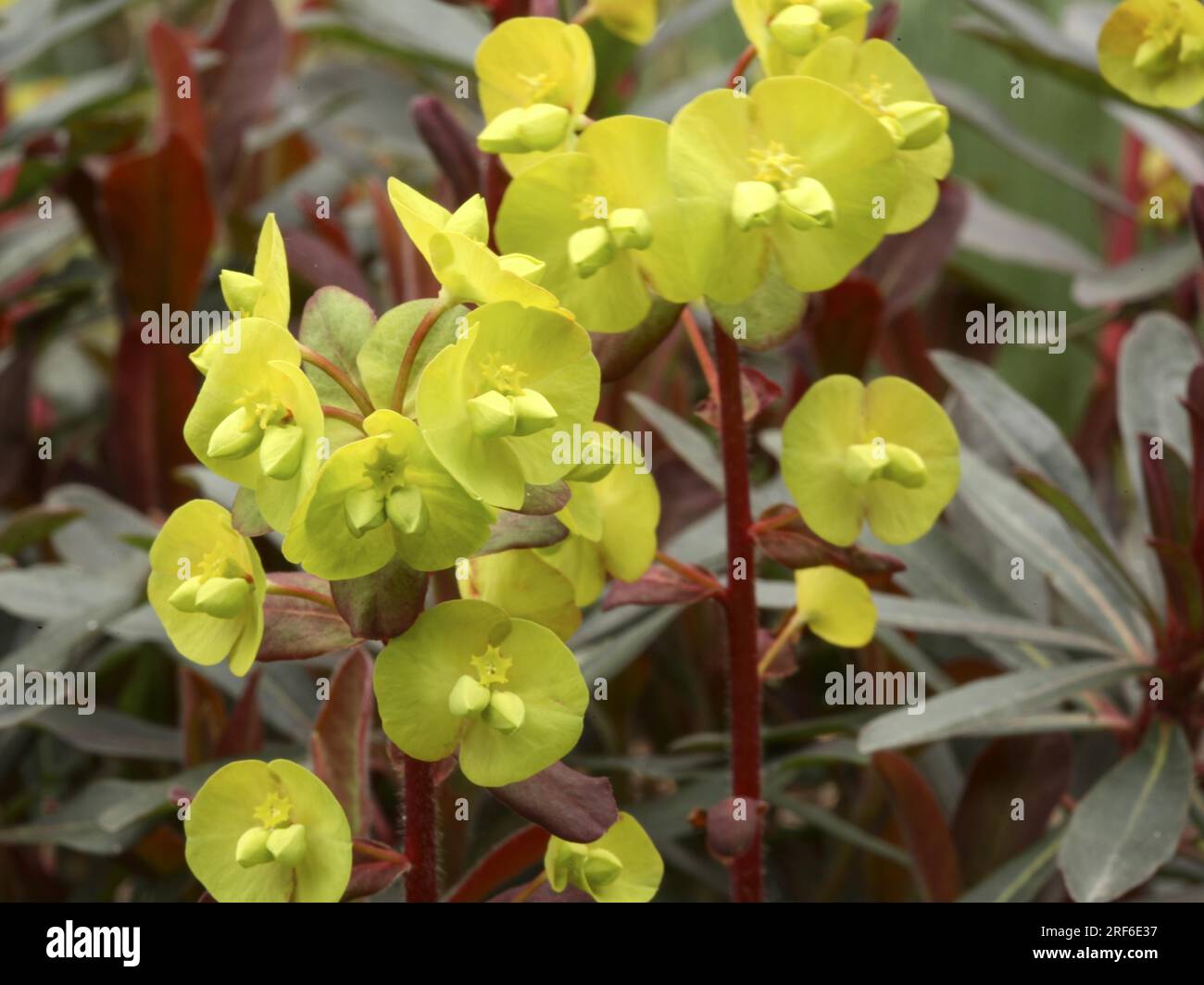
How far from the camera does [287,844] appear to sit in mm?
557

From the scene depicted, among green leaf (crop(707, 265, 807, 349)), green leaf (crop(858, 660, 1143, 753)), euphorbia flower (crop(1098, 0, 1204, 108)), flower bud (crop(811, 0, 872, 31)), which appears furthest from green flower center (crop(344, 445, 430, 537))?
euphorbia flower (crop(1098, 0, 1204, 108))

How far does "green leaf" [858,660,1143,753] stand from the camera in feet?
2.75

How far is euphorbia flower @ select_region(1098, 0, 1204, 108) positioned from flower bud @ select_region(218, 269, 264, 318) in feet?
1.73

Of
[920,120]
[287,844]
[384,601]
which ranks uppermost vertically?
[920,120]

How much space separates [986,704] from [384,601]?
494 mm

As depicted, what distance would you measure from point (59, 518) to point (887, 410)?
717mm

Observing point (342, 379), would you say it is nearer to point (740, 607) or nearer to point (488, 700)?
point (488, 700)

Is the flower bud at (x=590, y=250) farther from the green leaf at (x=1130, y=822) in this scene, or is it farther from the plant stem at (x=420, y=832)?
the green leaf at (x=1130, y=822)

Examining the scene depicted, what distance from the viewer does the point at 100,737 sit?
1.03 metres

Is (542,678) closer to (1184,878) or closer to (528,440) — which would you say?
(528,440)

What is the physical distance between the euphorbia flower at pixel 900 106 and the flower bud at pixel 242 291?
0.28 metres

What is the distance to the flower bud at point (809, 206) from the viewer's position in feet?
1.90

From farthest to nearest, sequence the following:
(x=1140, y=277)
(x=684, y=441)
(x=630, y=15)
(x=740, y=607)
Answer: (x=1140, y=277) < (x=684, y=441) < (x=630, y=15) < (x=740, y=607)

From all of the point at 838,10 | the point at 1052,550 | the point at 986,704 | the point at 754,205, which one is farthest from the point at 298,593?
the point at 1052,550
